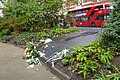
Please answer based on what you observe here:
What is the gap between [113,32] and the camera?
22.8ft

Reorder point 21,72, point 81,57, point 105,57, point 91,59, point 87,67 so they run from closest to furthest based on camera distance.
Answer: point 87,67 < point 105,57 < point 91,59 < point 81,57 < point 21,72

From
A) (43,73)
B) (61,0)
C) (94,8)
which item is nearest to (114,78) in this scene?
(43,73)

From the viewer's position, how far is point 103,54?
21.4 feet

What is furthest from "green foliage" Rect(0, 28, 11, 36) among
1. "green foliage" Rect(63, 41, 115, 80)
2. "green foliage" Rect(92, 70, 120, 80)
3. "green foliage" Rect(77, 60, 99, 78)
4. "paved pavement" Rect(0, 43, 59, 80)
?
"green foliage" Rect(92, 70, 120, 80)

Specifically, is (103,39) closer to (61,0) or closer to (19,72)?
(19,72)

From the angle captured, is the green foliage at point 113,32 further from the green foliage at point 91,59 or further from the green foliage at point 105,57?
the green foliage at point 105,57

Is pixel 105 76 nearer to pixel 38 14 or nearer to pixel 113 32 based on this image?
pixel 113 32

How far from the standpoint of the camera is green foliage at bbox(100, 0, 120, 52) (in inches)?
271

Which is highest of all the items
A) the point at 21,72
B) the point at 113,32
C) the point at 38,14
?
the point at 113,32

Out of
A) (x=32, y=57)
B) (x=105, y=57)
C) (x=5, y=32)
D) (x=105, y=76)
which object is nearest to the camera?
(x=105, y=76)

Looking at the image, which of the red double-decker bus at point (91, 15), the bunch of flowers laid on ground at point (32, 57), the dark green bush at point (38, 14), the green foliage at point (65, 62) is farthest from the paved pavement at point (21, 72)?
the red double-decker bus at point (91, 15)

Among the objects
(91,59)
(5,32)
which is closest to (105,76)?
(91,59)

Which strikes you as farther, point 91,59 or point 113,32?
point 113,32

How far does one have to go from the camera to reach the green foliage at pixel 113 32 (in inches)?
271
